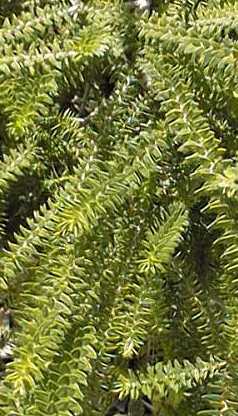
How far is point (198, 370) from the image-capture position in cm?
80

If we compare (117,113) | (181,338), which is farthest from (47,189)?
(181,338)

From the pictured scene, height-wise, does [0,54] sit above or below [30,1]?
below

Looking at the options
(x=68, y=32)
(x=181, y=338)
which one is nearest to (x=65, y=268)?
(x=181, y=338)

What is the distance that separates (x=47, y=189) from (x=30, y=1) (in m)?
0.22

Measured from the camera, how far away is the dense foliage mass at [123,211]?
2.51 ft

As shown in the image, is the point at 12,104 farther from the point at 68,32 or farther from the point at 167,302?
the point at 167,302

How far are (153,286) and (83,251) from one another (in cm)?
8

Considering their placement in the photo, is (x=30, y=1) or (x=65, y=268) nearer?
(x=65, y=268)

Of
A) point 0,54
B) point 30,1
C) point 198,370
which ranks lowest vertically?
point 198,370

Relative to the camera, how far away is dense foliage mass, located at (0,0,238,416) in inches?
30.1

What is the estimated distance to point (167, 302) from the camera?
2.80 feet

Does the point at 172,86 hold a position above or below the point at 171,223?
above

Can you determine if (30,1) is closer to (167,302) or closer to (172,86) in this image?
(172,86)

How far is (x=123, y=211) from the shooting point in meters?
0.84
